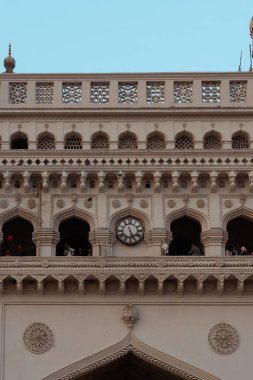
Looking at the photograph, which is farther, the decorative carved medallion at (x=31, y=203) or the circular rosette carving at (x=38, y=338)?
the decorative carved medallion at (x=31, y=203)

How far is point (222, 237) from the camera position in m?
29.9

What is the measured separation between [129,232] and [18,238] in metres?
2.53

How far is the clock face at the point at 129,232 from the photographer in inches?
1184

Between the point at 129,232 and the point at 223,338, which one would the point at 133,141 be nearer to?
the point at 129,232

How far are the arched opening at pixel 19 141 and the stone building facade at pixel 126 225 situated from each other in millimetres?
31

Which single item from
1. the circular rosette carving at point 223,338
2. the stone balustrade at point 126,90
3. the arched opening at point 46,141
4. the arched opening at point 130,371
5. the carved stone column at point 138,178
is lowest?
the arched opening at point 130,371

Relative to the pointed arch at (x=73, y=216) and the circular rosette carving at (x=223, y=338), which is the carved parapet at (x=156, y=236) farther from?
the circular rosette carving at (x=223, y=338)

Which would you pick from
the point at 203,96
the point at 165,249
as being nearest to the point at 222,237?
the point at 165,249

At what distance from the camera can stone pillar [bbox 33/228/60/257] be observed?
29.8m

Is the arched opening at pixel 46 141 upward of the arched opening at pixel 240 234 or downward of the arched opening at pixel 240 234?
upward

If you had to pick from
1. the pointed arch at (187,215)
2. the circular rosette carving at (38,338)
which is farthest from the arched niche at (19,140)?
the circular rosette carving at (38,338)

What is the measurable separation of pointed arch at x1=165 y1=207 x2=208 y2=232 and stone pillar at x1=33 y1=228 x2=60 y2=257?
241cm
